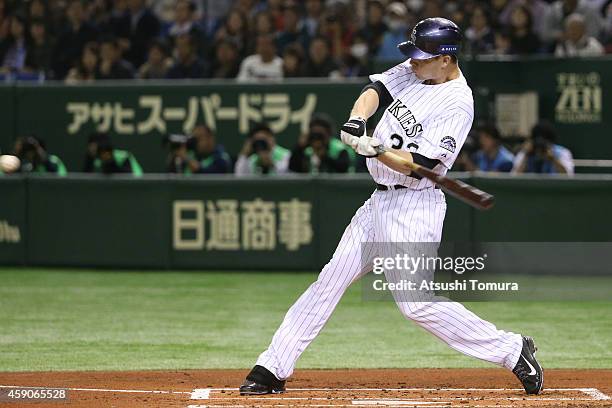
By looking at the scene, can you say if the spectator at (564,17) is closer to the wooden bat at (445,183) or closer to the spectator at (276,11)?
the spectator at (276,11)

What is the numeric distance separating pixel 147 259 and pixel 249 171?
1438 mm

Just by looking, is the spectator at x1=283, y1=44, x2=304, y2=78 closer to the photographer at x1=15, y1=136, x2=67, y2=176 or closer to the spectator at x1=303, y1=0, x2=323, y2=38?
the spectator at x1=303, y1=0, x2=323, y2=38

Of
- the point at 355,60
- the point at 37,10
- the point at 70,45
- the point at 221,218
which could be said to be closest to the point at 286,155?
the point at 221,218

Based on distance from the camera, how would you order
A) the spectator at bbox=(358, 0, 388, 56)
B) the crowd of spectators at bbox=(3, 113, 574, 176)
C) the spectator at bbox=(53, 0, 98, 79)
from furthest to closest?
the spectator at bbox=(53, 0, 98, 79), the spectator at bbox=(358, 0, 388, 56), the crowd of spectators at bbox=(3, 113, 574, 176)

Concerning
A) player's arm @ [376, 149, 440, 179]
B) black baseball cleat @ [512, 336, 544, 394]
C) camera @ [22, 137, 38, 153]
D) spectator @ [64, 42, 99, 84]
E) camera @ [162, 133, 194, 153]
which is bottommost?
black baseball cleat @ [512, 336, 544, 394]

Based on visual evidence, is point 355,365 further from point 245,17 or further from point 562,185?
point 245,17

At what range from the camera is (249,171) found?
535 inches

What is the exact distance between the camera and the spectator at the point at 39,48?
1584cm

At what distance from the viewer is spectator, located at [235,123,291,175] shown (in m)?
13.3

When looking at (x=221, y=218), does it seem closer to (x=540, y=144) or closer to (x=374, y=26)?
(x=374, y=26)

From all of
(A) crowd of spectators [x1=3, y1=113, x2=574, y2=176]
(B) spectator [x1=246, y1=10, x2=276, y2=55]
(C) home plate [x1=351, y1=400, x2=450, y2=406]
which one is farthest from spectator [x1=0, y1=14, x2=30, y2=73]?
(C) home plate [x1=351, y1=400, x2=450, y2=406]

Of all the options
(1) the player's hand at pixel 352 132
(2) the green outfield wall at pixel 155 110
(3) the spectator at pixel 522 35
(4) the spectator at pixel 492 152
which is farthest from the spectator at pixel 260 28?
(1) the player's hand at pixel 352 132

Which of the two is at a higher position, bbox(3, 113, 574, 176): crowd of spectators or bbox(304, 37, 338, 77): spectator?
bbox(304, 37, 338, 77): spectator

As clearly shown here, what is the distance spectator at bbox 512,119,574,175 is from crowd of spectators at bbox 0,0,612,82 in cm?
123
